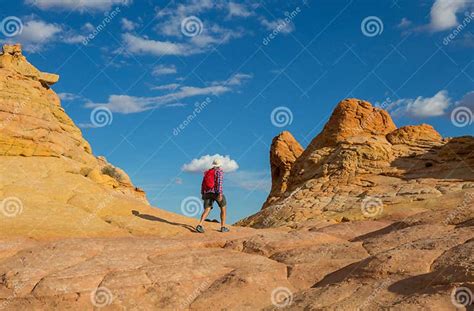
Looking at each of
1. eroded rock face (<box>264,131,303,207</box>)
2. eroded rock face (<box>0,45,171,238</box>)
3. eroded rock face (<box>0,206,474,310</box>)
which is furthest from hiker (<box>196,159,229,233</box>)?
eroded rock face (<box>264,131,303,207</box>)

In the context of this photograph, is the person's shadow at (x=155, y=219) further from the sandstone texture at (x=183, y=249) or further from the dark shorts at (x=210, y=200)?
the dark shorts at (x=210, y=200)

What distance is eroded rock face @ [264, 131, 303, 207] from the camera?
5203 cm

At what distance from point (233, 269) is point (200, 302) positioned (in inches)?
55.7

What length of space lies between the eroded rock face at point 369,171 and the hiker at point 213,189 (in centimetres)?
582

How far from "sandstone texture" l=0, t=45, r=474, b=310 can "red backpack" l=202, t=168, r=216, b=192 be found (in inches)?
59.0

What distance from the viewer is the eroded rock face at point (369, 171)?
917 inches

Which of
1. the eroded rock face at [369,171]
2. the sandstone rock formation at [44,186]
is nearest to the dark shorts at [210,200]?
the sandstone rock formation at [44,186]

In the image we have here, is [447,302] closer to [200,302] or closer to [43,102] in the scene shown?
[200,302]

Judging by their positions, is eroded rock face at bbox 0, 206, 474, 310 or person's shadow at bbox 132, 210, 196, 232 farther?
person's shadow at bbox 132, 210, 196, 232

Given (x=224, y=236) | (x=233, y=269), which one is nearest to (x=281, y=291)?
(x=233, y=269)

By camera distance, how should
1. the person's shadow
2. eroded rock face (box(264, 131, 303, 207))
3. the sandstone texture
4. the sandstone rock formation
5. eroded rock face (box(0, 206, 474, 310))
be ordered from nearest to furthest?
1. eroded rock face (box(0, 206, 474, 310))
2. the sandstone texture
3. the sandstone rock formation
4. the person's shadow
5. eroded rock face (box(264, 131, 303, 207))

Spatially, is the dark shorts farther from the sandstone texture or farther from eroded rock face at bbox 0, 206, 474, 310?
eroded rock face at bbox 0, 206, 474, 310

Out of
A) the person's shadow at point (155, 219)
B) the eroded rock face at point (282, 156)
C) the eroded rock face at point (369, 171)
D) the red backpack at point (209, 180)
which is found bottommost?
the person's shadow at point (155, 219)

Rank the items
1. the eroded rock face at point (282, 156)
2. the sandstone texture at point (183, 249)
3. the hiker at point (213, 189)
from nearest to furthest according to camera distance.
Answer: the sandstone texture at point (183, 249)
the hiker at point (213, 189)
the eroded rock face at point (282, 156)
